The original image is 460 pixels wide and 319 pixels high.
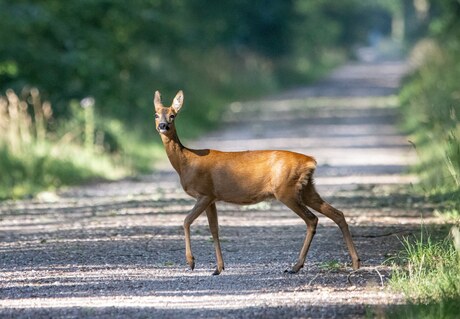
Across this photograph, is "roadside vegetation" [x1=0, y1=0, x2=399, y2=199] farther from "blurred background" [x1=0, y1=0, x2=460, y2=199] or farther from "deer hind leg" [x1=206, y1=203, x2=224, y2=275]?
"deer hind leg" [x1=206, y1=203, x2=224, y2=275]

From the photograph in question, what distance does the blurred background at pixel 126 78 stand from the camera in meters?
19.8

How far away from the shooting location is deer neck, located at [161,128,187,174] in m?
10.6

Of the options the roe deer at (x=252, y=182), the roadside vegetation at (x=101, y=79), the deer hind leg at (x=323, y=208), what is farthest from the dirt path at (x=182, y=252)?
the roadside vegetation at (x=101, y=79)

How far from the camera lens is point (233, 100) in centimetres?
4009

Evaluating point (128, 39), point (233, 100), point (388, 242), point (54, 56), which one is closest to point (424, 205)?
point (388, 242)

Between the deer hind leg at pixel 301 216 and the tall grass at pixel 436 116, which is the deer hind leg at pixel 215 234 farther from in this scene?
the tall grass at pixel 436 116

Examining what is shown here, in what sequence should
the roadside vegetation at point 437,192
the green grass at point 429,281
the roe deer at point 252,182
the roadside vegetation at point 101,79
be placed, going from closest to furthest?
the green grass at point 429,281 → the roadside vegetation at point 437,192 → the roe deer at point 252,182 → the roadside vegetation at point 101,79

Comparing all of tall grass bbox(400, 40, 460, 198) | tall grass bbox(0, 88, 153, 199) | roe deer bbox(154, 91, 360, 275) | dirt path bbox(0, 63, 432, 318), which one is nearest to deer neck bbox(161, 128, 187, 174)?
roe deer bbox(154, 91, 360, 275)

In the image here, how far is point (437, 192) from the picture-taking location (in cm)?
A: 1566

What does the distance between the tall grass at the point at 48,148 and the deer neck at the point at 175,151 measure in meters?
6.93

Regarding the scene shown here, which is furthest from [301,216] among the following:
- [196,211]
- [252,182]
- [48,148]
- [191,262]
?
[48,148]

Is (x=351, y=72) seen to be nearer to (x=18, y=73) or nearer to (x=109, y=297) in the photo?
(x=18, y=73)

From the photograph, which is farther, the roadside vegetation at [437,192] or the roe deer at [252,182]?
the roe deer at [252,182]

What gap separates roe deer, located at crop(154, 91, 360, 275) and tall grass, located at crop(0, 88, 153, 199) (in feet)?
23.8
